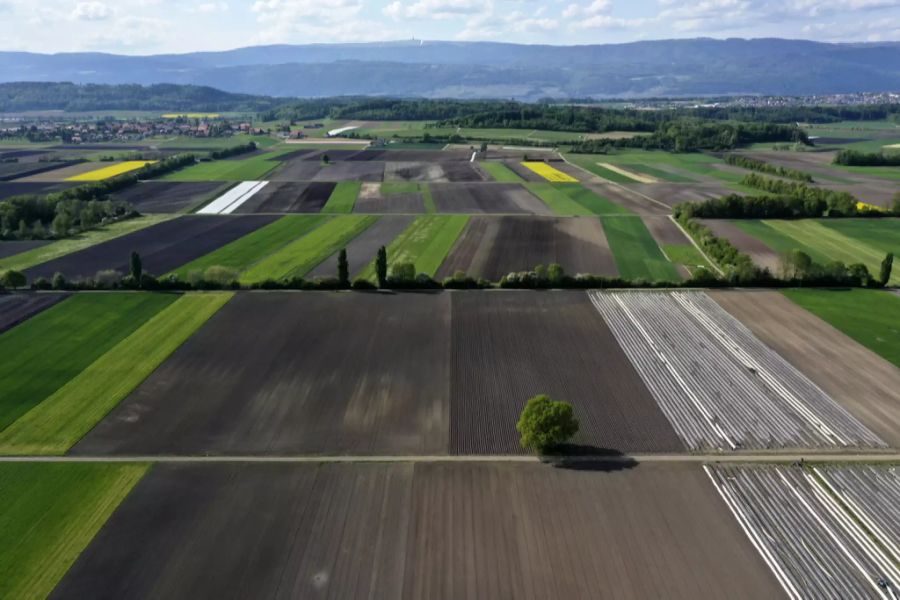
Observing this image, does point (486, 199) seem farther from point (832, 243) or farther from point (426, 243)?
point (832, 243)

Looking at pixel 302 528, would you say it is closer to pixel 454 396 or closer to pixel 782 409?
pixel 454 396

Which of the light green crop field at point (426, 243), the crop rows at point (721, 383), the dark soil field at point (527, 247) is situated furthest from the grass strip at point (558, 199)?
the crop rows at point (721, 383)

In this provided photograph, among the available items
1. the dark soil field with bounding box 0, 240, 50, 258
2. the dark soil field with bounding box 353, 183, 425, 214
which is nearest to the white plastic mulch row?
the dark soil field with bounding box 353, 183, 425, 214

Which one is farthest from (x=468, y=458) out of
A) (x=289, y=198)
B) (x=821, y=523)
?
(x=289, y=198)

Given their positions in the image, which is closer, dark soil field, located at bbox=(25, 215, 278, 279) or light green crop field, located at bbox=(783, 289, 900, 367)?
light green crop field, located at bbox=(783, 289, 900, 367)

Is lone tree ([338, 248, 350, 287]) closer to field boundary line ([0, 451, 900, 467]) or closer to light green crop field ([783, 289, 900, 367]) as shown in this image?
field boundary line ([0, 451, 900, 467])

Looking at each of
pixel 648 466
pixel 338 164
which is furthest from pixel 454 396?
pixel 338 164
